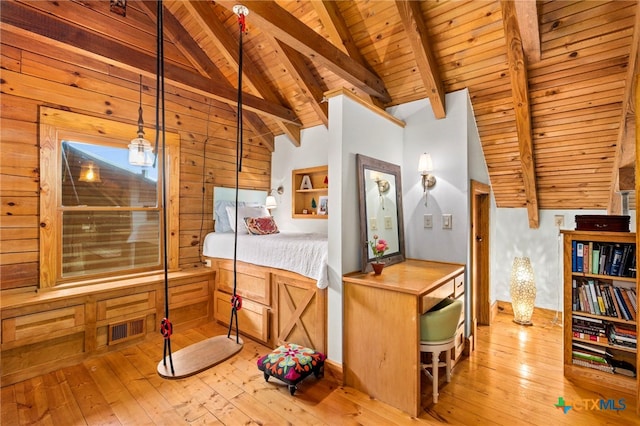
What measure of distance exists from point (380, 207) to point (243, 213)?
1.99m

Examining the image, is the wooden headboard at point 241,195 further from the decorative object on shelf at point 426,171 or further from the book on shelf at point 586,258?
the book on shelf at point 586,258

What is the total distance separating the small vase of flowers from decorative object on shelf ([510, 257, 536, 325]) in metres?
2.12

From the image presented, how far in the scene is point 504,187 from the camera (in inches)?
147

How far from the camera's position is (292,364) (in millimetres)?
2248

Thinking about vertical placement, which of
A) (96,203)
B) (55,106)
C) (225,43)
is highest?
(225,43)

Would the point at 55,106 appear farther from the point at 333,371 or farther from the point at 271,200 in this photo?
the point at 333,371

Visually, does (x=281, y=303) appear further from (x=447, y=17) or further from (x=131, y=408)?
(x=447, y=17)

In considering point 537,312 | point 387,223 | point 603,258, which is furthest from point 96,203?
point 537,312

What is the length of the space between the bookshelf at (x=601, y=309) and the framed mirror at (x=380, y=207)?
1430mm

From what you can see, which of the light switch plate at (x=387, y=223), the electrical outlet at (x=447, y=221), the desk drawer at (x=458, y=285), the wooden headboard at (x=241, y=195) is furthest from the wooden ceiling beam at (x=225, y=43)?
the desk drawer at (x=458, y=285)

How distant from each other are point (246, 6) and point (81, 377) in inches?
125

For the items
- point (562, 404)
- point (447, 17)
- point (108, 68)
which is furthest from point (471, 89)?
point (108, 68)

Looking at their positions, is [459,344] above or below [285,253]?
below

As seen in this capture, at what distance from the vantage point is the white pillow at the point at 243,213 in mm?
3733
